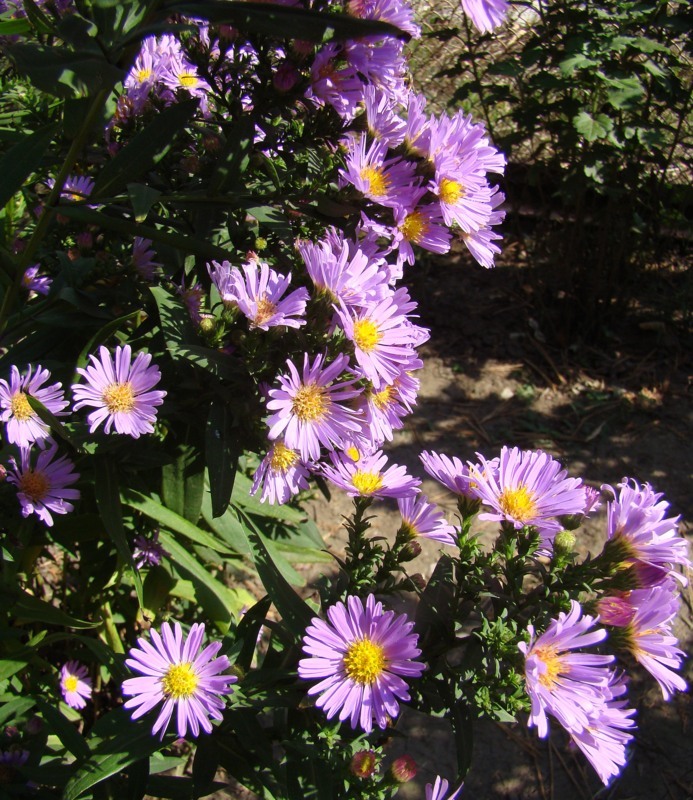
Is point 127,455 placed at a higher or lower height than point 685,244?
lower

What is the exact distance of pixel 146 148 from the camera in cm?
105

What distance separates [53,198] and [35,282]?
419 millimetres

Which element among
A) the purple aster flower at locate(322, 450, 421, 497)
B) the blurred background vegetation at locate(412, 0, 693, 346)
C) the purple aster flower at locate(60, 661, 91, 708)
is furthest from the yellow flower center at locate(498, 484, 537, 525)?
the blurred background vegetation at locate(412, 0, 693, 346)

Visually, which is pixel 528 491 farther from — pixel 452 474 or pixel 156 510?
pixel 156 510

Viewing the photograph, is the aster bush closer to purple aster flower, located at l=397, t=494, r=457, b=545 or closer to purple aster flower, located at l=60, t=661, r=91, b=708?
purple aster flower, located at l=397, t=494, r=457, b=545

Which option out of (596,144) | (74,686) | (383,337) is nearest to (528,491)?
(383,337)

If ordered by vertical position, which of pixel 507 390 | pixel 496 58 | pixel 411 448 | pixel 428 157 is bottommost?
pixel 428 157

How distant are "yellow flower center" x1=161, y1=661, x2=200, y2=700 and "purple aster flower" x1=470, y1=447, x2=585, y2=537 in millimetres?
446

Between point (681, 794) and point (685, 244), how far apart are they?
7.53 feet

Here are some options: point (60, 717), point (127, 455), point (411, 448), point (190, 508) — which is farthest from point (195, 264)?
point (411, 448)

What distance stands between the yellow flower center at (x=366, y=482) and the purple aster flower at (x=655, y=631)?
0.38m

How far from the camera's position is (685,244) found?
132 inches

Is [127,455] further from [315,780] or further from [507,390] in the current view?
[507,390]

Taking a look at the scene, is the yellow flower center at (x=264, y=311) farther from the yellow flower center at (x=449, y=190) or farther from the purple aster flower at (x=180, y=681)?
the purple aster flower at (x=180, y=681)
